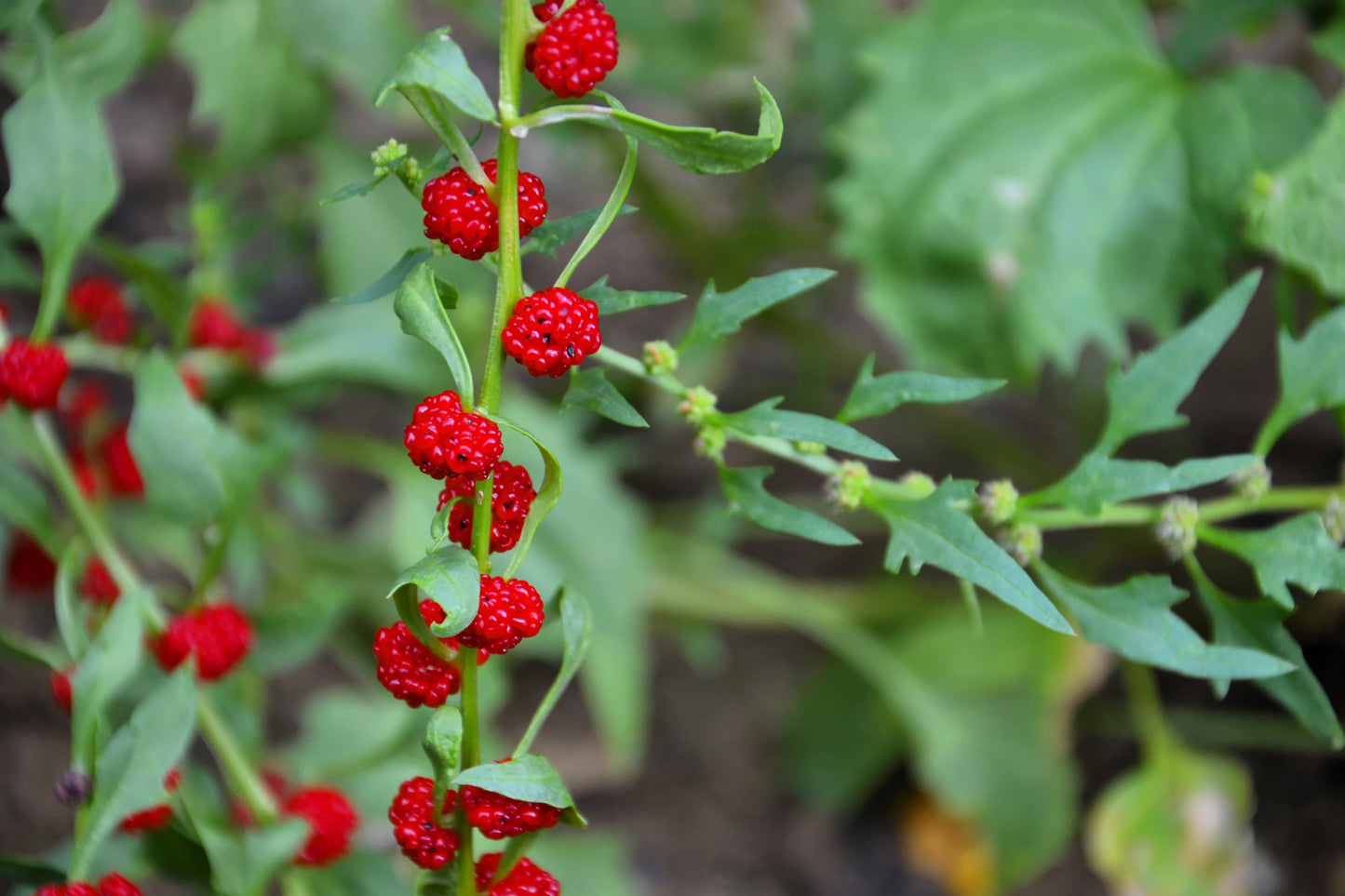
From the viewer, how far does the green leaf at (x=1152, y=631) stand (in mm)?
437

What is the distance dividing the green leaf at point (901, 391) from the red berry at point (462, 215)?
0.16 meters

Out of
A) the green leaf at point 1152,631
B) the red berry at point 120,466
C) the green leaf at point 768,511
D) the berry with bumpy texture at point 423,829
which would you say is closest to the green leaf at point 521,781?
the berry with bumpy texture at point 423,829

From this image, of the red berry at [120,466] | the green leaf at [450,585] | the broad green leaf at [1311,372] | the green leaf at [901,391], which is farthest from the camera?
the red berry at [120,466]

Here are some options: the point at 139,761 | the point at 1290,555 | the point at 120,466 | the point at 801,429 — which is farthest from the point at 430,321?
the point at 120,466

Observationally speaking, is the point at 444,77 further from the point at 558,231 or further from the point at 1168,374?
the point at 1168,374

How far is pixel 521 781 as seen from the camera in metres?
0.36

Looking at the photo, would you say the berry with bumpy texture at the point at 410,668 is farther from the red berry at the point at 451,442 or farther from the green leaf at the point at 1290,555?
the green leaf at the point at 1290,555

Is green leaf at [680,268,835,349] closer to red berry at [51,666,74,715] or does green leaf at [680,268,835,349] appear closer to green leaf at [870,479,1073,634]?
green leaf at [870,479,1073,634]

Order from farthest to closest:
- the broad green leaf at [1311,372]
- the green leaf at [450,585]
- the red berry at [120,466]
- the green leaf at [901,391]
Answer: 1. the red berry at [120,466]
2. the broad green leaf at [1311,372]
3. the green leaf at [901,391]
4. the green leaf at [450,585]

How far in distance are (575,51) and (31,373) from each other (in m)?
0.35

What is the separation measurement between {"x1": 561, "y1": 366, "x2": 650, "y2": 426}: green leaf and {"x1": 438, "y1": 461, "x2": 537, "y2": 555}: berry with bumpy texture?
1.4 inches

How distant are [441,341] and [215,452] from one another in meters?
0.29

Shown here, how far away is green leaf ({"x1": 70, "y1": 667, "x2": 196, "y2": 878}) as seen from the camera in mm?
445

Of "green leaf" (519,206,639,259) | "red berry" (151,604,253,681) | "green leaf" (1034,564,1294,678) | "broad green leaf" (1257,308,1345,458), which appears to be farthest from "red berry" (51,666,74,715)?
"broad green leaf" (1257,308,1345,458)
